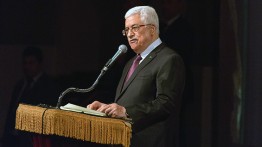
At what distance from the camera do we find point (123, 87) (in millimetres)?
2904

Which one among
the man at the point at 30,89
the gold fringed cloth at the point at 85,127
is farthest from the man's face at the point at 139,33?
the man at the point at 30,89

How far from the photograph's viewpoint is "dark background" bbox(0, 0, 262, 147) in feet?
11.8

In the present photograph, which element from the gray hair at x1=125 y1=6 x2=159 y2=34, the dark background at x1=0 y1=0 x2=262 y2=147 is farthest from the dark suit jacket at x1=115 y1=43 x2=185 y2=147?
the dark background at x1=0 y1=0 x2=262 y2=147

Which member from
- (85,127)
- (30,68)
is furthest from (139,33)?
(30,68)

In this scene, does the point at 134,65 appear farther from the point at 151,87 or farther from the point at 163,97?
the point at 163,97

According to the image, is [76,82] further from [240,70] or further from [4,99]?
[240,70]

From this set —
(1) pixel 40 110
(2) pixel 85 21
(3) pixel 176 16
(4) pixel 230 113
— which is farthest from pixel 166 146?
(2) pixel 85 21

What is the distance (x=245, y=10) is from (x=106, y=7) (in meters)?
0.91

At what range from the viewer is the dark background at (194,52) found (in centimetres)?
359

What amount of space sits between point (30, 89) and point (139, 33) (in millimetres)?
1438

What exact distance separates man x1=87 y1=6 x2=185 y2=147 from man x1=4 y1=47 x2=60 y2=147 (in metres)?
1.20

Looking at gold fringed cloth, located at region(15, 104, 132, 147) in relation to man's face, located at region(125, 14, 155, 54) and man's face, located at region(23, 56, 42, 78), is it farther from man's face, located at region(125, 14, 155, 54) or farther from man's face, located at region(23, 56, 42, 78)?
man's face, located at region(23, 56, 42, 78)

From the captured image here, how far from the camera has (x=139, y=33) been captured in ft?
9.37

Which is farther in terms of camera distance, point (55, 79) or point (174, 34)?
point (55, 79)
